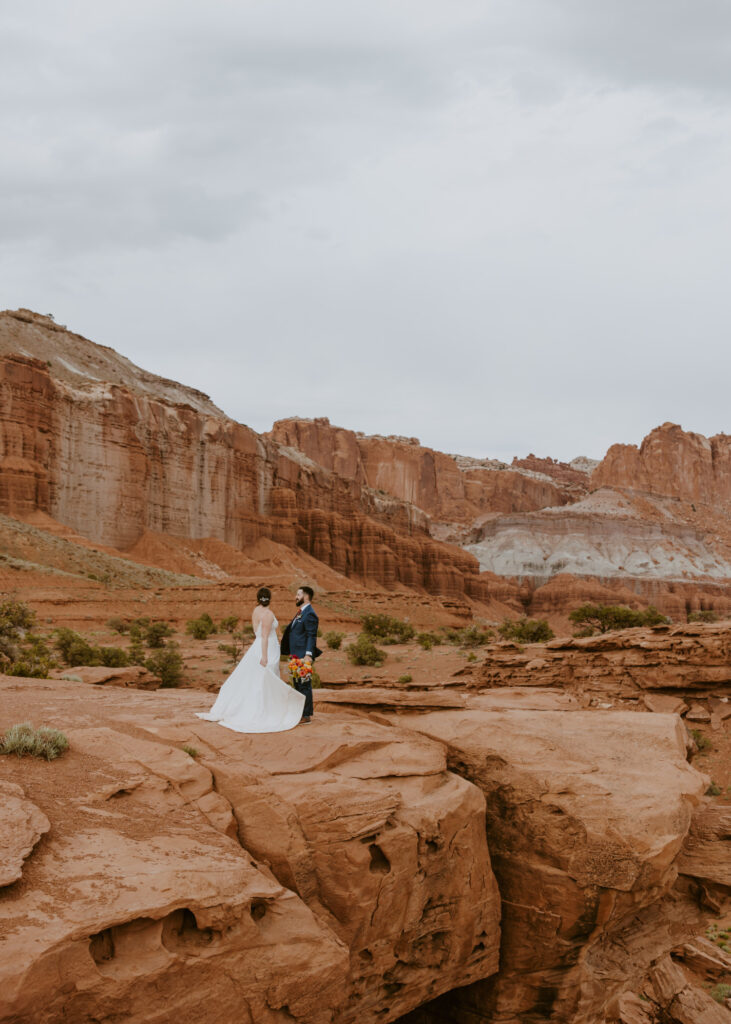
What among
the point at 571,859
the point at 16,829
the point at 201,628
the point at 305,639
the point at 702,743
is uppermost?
the point at 305,639

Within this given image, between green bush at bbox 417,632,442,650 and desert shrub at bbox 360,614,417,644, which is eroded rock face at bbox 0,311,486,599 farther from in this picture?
green bush at bbox 417,632,442,650

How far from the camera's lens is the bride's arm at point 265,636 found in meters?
8.44

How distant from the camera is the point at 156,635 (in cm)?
3136

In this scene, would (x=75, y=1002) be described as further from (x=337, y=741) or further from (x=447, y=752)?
(x=447, y=752)

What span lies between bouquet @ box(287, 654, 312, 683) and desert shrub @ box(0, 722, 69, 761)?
2.87 m

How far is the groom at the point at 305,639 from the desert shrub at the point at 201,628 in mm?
26863

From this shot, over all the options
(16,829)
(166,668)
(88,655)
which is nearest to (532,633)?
(166,668)

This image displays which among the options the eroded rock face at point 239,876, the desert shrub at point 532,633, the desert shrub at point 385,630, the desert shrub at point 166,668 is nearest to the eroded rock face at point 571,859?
the eroded rock face at point 239,876

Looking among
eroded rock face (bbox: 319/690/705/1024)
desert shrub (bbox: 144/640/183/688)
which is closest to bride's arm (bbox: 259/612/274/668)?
eroded rock face (bbox: 319/690/705/1024)

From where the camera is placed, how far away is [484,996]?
8688 mm

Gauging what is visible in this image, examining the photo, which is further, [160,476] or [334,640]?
[160,476]

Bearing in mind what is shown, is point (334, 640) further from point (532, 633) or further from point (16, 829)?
point (16, 829)

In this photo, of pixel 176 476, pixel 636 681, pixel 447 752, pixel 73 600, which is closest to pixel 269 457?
pixel 176 476

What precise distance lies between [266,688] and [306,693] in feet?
2.20
